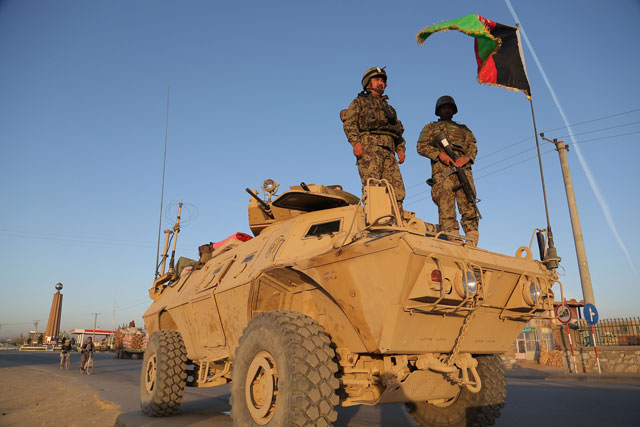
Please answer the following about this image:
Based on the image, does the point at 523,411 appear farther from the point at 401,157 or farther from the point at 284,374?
Result: the point at 284,374

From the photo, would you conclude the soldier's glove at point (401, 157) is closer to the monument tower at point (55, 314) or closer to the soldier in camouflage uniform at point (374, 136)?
the soldier in camouflage uniform at point (374, 136)

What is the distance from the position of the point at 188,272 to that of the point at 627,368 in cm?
1331

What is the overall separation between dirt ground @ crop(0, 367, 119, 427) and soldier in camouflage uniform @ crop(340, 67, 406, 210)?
15.8ft

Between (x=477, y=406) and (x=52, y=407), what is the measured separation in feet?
24.0

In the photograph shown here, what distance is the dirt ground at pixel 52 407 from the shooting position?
6.70 meters

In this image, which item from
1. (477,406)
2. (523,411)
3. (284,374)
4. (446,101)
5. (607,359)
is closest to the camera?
(284,374)

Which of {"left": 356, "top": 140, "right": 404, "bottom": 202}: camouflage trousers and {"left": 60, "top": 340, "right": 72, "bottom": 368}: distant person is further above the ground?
{"left": 356, "top": 140, "right": 404, "bottom": 202}: camouflage trousers

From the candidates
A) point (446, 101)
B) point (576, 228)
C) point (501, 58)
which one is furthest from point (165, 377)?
point (576, 228)

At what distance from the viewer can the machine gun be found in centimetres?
618

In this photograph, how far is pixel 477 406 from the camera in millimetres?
4754

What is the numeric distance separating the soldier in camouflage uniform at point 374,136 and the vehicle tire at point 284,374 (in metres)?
2.68

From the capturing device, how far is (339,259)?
387 centimetres

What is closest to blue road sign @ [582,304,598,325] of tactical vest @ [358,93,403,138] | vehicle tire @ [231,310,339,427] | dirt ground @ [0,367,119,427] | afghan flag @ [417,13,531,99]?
afghan flag @ [417,13,531,99]

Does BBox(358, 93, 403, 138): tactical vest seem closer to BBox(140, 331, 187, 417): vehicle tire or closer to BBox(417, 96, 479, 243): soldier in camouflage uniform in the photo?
BBox(417, 96, 479, 243): soldier in camouflage uniform
